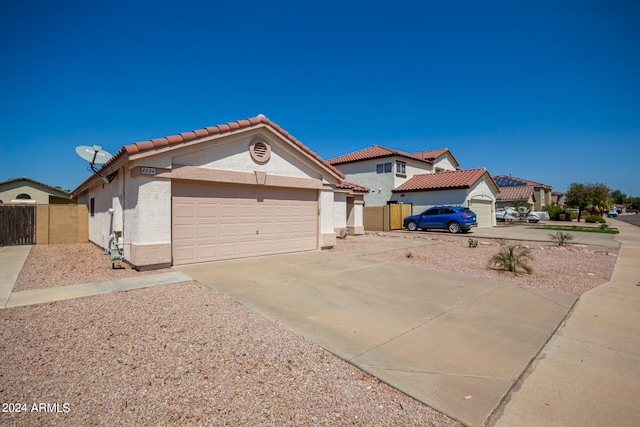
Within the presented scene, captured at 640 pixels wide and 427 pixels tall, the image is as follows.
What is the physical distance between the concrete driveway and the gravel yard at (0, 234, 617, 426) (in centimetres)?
33

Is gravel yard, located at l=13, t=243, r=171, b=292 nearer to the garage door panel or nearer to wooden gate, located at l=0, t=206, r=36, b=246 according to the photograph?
the garage door panel

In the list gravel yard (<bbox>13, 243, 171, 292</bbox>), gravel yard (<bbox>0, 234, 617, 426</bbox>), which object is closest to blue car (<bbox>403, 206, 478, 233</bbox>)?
gravel yard (<bbox>13, 243, 171, 292</bbox>)

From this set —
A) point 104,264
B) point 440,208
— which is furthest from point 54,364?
point 440,208

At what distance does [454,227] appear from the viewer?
71.1 feet

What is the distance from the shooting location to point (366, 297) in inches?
246

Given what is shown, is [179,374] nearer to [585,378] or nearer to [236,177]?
[585,378]

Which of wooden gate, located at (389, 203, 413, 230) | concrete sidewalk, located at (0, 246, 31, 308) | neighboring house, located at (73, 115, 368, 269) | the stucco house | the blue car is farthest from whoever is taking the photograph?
the stucco house

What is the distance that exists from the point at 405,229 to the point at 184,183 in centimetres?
1934

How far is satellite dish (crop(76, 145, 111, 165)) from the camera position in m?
9.97

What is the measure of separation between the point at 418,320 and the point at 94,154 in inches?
426

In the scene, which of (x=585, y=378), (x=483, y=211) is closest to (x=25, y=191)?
(x=585, y=378)

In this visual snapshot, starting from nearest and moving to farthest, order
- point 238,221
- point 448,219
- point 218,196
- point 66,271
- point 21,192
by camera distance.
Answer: point 66,271, point 218,196, point 238,221, point 448,219, point 21,192

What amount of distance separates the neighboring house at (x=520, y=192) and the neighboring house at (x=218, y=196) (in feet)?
120

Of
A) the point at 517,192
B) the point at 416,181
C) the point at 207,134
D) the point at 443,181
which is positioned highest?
the point at 517,192
